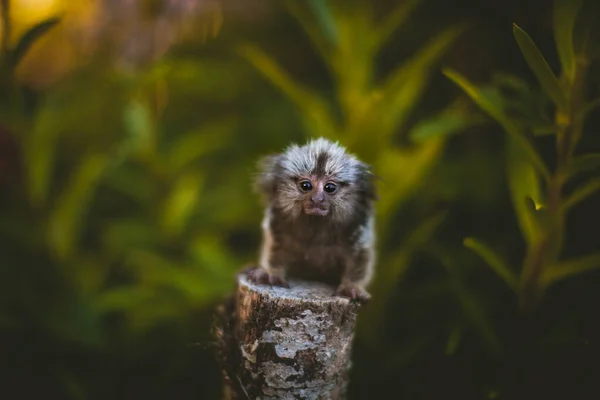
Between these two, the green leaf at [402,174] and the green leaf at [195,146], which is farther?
the green leaf at [195,146]

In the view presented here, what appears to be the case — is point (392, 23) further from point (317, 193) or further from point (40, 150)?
point (40, 150)

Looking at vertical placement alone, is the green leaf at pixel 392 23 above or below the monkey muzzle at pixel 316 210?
above

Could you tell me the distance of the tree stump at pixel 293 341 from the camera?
1371mm

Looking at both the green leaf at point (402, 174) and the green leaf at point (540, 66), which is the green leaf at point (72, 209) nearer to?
the green leaf at point (402, 174)

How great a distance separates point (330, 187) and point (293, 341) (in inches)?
15.0

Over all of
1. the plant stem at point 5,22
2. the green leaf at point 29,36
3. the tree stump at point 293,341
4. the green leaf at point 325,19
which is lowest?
the tree stump at point 293,341

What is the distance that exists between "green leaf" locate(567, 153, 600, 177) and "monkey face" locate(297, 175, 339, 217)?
713 millimetres

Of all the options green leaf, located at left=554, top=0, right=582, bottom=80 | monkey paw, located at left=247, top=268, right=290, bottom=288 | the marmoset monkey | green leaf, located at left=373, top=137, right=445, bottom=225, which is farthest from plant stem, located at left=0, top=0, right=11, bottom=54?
green leaf, located at left=554, top=0, right=582, bottom=80

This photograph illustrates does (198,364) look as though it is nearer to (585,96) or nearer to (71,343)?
(71,343)

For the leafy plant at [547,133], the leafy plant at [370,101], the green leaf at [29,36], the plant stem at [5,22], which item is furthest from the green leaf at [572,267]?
the plant stem at [5,22]

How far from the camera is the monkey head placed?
138 cm

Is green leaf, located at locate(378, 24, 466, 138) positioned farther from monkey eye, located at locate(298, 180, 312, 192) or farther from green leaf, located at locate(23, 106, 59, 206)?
green leaf, located at locate(23, 106, 59, 206)

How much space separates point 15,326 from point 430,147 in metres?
1.72

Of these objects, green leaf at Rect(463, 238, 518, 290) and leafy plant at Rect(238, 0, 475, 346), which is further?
leafy plant at Rect(238, 0, 475, 346)
